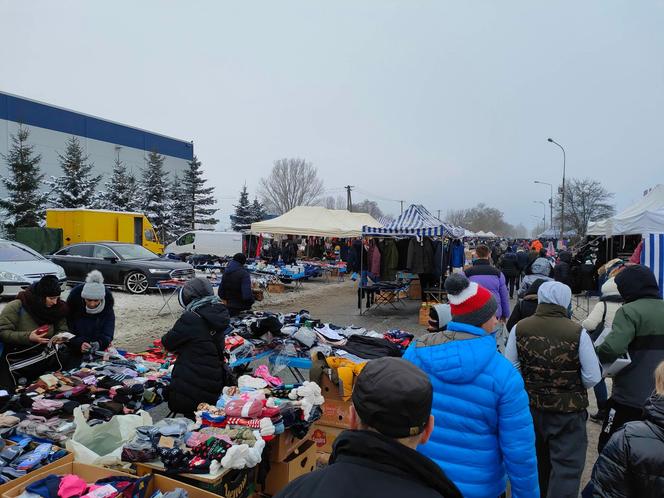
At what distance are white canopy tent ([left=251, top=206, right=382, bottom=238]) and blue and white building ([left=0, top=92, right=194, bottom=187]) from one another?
22.1 m

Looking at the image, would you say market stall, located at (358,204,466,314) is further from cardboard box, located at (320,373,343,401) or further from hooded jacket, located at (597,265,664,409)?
hooded jacket, located at (597,265,664,409)

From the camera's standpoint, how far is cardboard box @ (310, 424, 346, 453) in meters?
4.17

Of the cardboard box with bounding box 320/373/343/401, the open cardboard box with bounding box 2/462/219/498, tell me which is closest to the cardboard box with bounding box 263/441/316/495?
the cardboard box with bounding box 320/373/343/401

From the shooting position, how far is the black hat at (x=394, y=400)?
48.9 inches

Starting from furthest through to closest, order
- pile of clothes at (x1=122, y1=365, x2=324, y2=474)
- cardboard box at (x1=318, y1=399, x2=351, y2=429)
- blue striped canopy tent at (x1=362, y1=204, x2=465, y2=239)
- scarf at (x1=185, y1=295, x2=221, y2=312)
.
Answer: blue striped canopy tent at (x1=362, y1=204, x2=465, y2=239), cardboard box at (x1=318, y1=399, x2=351, y2=429), scarf at (x1=185, y1=295, x2=221, y2=312), pile of clothes at (x1=122, y1=365, x2=324, y2=474)

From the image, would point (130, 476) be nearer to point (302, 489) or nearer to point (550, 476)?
point (302, 489)

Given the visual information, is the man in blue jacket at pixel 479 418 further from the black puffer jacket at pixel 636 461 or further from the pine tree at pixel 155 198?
the pine tree at pixel 155 198

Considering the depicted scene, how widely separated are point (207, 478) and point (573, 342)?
2.41 m

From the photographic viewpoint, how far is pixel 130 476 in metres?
2.53

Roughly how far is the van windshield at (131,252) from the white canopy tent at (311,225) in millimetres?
6598

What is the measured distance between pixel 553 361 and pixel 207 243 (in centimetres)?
2338

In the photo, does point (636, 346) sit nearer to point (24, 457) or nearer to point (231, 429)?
point (231, 429)

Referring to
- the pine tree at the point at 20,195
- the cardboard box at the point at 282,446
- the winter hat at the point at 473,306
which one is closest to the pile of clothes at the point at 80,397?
the cardboard box at the point at 282,446

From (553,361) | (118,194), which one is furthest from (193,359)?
(118,194)
